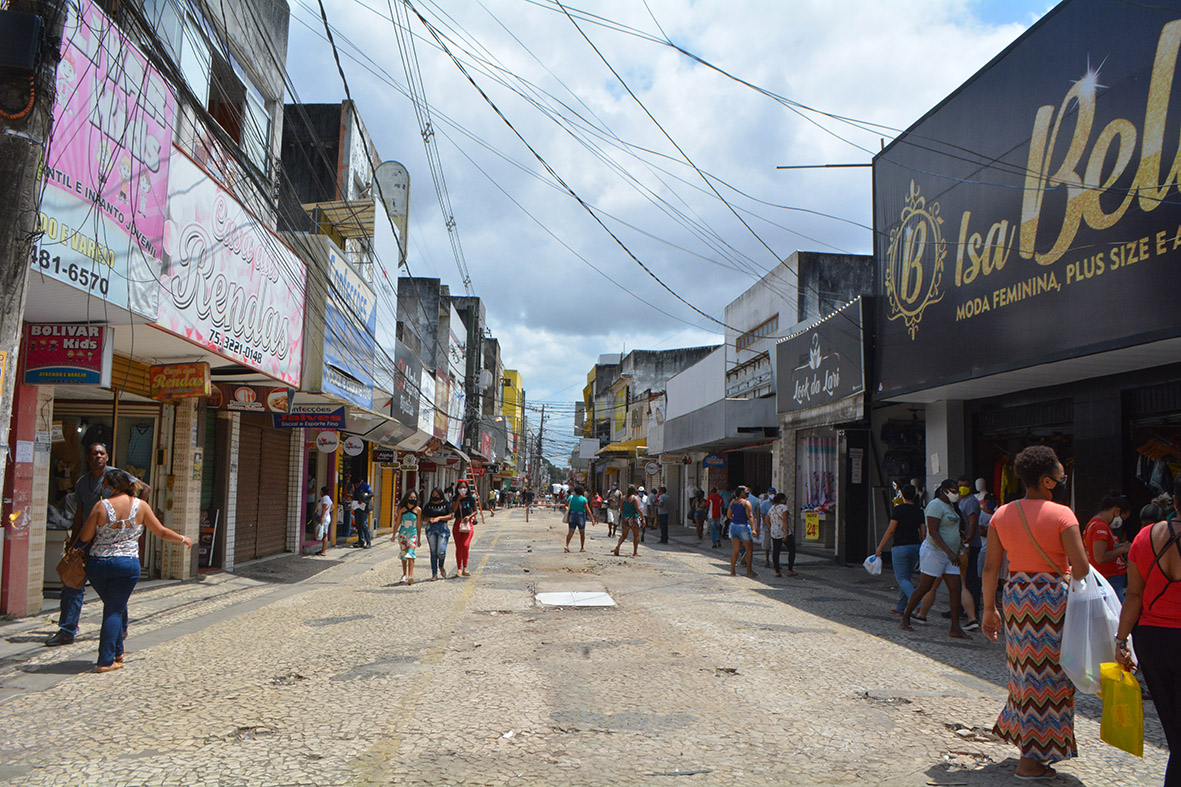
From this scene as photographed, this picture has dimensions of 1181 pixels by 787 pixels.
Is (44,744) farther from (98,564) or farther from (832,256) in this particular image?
(832,256)

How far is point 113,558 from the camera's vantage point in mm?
6965

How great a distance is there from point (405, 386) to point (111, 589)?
22.5 meters

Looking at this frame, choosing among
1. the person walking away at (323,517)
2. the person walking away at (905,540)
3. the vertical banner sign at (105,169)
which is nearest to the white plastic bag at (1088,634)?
the person walking away at (905,540)

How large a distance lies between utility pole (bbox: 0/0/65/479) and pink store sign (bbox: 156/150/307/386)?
4.53 metres

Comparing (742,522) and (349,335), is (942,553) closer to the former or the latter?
(742,522)

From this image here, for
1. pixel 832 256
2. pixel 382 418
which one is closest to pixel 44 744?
pixel 382 418

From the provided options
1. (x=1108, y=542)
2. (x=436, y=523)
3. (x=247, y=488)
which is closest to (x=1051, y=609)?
(x=1108, y=542)

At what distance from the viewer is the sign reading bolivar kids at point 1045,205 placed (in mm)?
9484

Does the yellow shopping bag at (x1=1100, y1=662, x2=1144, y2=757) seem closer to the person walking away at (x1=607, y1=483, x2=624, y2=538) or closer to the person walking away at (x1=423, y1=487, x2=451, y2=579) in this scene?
the person walking away at (x1=423, y1=487, x2=451, y2=579)

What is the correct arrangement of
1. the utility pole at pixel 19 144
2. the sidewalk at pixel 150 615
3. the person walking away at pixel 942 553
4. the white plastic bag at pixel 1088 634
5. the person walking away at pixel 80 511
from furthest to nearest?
the person walking away at pixel 942 553
the person walking away at pixel 80 511
the sidewalk at pixel 150 615
the utility pole at pixel 19 144
the white plastic bag at pixel 1088 634

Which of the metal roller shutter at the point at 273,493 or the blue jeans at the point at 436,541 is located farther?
the metal roller shutter at the point at 273,493

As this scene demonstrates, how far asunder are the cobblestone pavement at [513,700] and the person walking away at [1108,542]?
1366mm

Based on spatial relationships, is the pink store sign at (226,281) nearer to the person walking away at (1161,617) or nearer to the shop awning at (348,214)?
the shop awning at (348,214)

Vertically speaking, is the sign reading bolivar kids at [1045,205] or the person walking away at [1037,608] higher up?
the sign reading bolivar kids at [1045,205]
